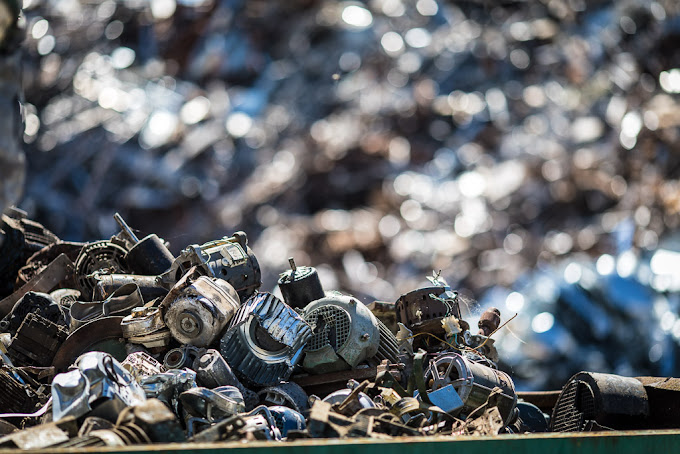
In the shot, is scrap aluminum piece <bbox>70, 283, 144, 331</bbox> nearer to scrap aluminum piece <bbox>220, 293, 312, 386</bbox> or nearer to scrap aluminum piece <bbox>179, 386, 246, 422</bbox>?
scrap aluminum piece <bbox>220, 293, 312, 386</bbox>

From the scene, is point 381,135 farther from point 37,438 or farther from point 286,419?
point 37,438

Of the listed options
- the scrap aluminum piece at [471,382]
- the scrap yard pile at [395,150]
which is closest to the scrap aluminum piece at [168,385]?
the scrap aluminum piece at [471,382]

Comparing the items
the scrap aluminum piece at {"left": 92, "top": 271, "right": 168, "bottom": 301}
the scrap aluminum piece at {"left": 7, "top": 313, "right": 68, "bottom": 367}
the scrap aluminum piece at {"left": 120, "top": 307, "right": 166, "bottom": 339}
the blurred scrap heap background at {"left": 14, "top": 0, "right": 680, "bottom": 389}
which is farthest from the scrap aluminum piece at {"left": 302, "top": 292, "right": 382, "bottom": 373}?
the blurred scrap heap background at {"left": 14, "top": 0, "right": 680, "bottom": 389}

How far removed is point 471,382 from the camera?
106 inches

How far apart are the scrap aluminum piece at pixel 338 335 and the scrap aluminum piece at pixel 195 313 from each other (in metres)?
0.34

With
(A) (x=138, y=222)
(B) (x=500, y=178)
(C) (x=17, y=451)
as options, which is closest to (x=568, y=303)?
(B) (x=500, y=178)

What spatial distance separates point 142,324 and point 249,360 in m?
0.41

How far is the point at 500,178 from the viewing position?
386 inches

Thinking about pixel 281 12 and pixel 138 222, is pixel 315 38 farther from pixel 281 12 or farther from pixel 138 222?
pixel 138 222

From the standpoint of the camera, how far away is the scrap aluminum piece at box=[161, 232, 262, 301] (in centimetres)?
309

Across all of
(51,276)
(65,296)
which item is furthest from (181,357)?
(51,276)

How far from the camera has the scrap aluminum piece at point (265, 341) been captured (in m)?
2.71

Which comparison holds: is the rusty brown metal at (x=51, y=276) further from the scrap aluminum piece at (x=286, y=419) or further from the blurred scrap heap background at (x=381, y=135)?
the blurred scrap heap background at (x=381, y=135)

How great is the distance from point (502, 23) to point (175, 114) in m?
Answer: 5.02
